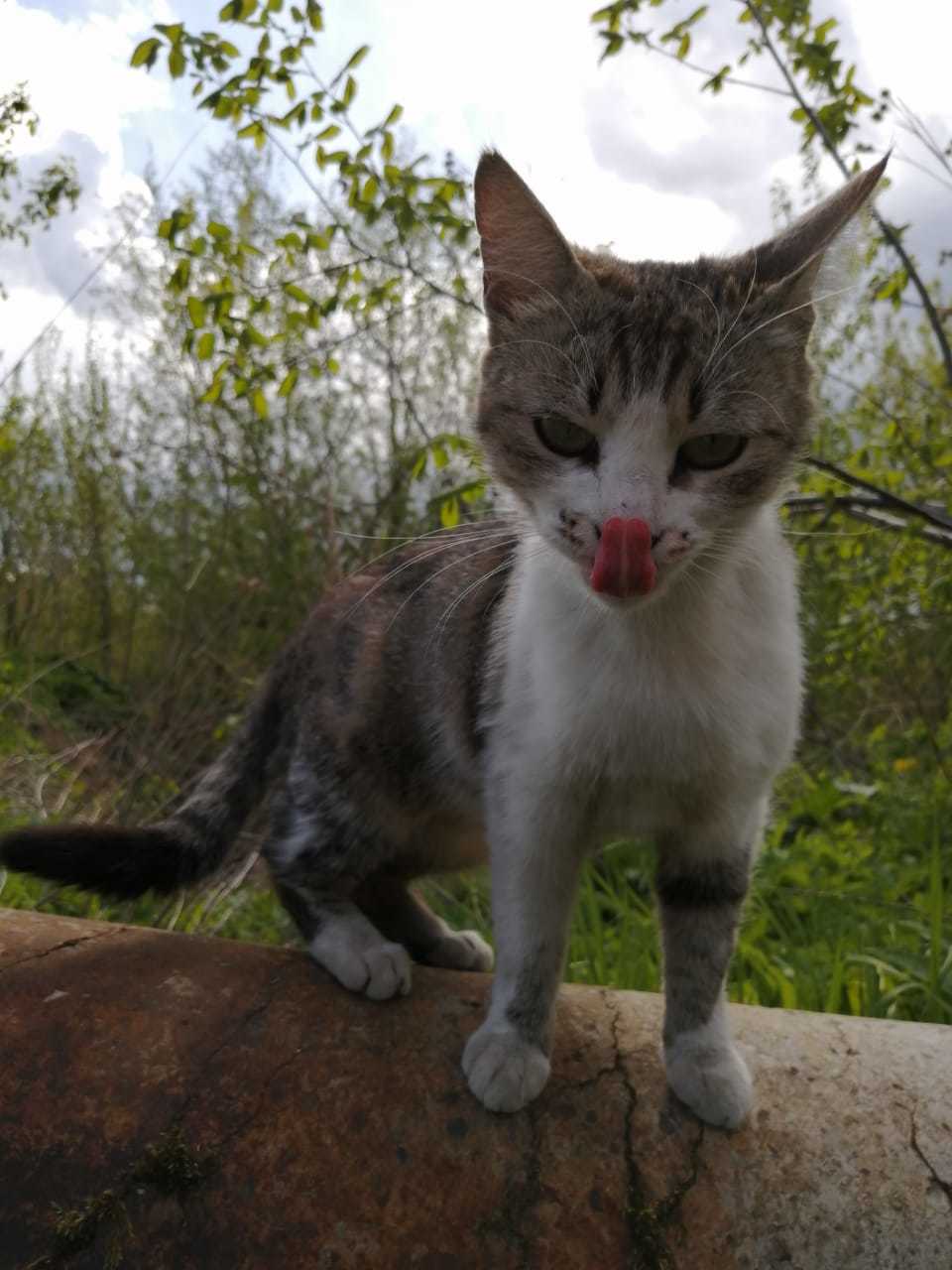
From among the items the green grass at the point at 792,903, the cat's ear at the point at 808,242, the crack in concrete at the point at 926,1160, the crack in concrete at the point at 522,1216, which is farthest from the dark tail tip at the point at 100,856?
the cat's ear at the point at 808,242

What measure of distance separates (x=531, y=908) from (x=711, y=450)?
74 centimetres

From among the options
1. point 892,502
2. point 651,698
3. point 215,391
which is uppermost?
point 215,391

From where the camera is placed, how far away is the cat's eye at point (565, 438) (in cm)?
156

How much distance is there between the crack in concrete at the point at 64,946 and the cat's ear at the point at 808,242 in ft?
4.91

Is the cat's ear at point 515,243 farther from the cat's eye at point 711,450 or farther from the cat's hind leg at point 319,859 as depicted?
the cat's hind leg at point 319,859

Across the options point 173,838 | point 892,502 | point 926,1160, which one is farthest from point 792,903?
point 173,838

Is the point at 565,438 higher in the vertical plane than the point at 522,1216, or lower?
higher

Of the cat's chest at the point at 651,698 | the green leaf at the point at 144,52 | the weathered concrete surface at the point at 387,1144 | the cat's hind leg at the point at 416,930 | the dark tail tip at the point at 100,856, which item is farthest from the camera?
the green leaf at the point at 144,52

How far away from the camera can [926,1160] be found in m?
1.49

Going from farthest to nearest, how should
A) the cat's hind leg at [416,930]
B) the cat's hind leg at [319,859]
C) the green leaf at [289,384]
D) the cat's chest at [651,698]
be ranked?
1. the green leaf at [289,384]
2. the cat's hind leg at [416,930]
3. the cat's hind leg at [319,859]
4. the cat's chest at [651,698]

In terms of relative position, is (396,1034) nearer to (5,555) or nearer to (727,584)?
(727,584)

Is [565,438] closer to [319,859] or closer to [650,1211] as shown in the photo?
[319,859]

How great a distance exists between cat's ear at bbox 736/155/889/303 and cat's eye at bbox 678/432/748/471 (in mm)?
276

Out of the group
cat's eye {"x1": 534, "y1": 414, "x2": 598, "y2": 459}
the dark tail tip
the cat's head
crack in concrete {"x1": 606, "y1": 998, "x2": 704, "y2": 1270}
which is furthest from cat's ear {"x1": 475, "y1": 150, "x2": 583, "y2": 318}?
crack in concrete {"x1": 606, "y1": 998, "x2": 704, "y2": 1270}
